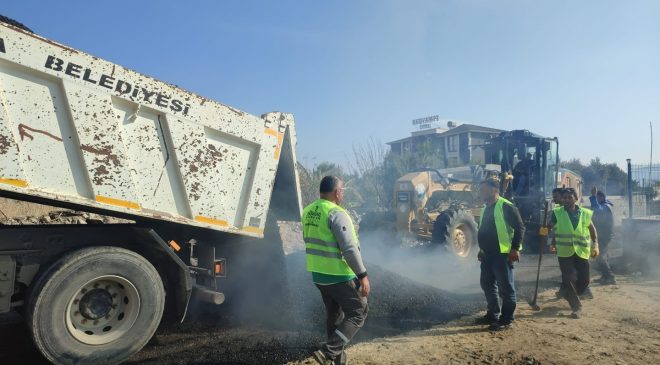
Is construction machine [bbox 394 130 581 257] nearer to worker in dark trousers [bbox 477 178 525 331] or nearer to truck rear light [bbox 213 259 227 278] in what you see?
worker in dark trousers [bbox 477 178 525 331]

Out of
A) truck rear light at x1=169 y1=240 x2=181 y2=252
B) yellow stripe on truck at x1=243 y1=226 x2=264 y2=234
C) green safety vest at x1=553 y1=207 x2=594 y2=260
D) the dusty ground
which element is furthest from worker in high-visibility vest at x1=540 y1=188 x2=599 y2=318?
truck rear light at x1=169 y1=240 x2=181 y2=252

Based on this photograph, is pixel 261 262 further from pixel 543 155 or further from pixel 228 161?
pixel 543 155

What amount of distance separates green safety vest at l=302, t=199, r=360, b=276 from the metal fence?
14325 millimetres

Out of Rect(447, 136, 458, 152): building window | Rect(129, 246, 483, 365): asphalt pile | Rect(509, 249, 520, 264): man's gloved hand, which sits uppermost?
Rect(447, 136, 458, 152): building window

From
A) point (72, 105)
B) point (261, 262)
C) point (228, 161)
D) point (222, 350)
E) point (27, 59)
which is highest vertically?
point (27, 59)

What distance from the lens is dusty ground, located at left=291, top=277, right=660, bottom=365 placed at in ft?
13.6

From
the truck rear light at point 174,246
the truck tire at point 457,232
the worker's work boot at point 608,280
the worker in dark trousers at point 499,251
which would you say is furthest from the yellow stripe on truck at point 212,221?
the worker's work boot at point 608,280

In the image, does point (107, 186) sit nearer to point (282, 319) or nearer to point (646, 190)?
point (282, 319)

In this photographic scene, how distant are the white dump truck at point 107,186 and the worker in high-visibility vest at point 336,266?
48.1 inches

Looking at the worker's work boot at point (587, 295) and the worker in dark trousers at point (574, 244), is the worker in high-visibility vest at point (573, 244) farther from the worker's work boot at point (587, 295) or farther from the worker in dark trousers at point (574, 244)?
the worker's work boot at point (587, 295)

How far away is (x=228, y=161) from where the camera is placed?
468 cm

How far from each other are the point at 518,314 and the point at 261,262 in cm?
334

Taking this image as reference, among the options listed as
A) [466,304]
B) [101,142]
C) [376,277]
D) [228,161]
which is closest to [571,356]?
[466,304]

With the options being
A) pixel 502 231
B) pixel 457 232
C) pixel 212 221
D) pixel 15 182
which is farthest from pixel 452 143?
pixel 15 182
